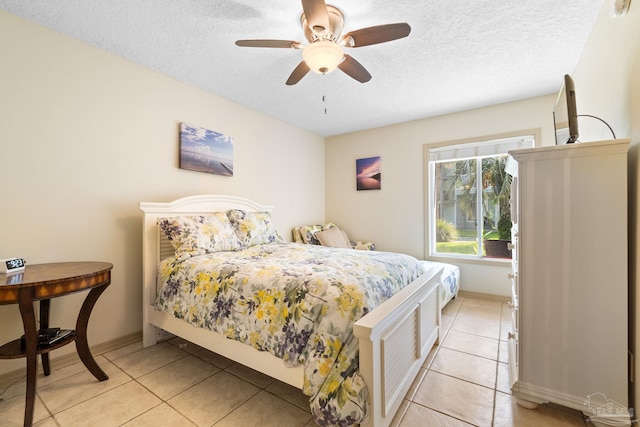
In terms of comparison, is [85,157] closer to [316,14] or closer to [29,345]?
[29,345]

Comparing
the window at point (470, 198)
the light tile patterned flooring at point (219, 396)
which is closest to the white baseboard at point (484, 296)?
the window at point (470, 198)

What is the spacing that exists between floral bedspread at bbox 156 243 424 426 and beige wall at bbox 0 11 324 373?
572mm

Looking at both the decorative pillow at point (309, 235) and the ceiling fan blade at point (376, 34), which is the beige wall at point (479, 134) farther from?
the ceiling fan blade at point (376, 34)

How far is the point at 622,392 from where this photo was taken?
1.31 metres

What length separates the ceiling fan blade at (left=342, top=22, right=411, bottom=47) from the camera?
5.24ft

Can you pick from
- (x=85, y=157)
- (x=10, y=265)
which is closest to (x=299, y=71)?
(x=85, y=157)

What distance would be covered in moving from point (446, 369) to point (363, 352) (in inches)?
43.7

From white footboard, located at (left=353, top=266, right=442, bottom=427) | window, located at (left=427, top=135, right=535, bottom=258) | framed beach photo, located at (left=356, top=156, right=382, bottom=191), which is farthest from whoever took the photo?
framed beach photo, located at (left=356, top=156, right=382, bottom=191)

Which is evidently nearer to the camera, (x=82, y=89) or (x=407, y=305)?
(x=407, y=305)

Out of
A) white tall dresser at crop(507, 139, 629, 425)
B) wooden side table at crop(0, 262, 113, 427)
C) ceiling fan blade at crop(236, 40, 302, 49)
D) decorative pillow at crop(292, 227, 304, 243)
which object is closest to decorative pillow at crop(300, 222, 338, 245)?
decorative pillow at crop(292, 227, 304, 243)

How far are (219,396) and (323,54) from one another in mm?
2156

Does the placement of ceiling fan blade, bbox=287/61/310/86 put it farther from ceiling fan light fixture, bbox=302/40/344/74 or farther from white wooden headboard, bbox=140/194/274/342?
white wooden headboard, bbox=140/194/274/342

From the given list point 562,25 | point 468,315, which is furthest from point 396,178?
point 562,25

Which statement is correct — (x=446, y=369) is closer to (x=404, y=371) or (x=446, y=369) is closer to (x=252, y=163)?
(x=404, y=371)
